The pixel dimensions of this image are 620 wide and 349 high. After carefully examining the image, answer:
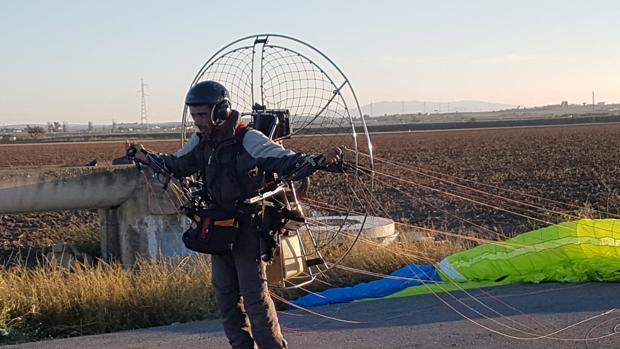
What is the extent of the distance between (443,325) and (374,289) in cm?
125

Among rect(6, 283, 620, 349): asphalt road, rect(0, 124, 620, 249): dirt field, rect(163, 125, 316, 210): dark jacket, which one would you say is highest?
rect(163, 125, 316, 210): dark jacket

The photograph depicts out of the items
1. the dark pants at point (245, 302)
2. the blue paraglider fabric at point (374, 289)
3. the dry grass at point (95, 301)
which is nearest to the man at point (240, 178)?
the dark pants at point (245, 302)

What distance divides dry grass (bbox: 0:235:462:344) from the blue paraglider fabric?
0.36 meters

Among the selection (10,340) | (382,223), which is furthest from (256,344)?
(382,223)

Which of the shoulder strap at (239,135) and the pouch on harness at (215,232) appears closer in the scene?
the pouch on harness at (215,232)

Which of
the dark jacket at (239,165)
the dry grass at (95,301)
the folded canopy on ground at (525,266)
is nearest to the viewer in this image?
the dark jacket at (239,165)

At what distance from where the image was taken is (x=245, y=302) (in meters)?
4.23

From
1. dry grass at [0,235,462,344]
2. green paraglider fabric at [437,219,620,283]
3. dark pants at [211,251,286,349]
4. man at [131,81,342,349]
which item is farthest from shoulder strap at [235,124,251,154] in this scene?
green paraglider fabric at [437,219,620,283]

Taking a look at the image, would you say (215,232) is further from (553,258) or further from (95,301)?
(553,258)

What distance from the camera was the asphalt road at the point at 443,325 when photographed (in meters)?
5.13

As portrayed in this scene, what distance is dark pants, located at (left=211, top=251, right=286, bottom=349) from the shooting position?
4207mm

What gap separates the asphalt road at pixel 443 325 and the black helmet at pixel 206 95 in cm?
188

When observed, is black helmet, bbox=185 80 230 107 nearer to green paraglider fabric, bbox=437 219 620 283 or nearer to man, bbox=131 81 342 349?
man, bbox=131 81 342 349

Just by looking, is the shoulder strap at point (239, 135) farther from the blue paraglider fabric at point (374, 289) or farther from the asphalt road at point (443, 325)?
the blue paraglider fabric at point (374, 289)
